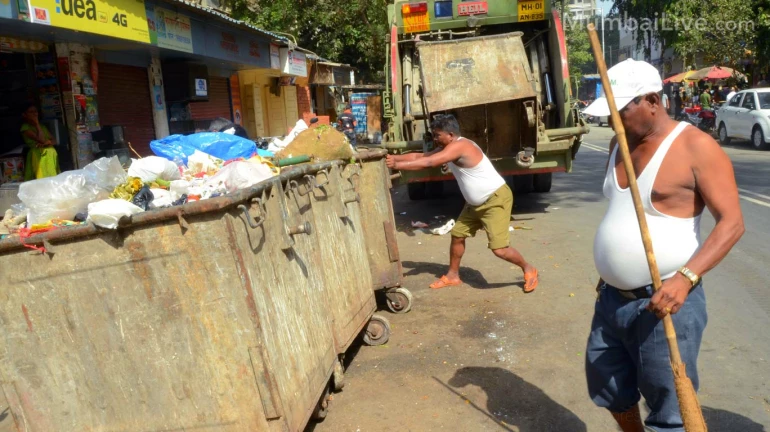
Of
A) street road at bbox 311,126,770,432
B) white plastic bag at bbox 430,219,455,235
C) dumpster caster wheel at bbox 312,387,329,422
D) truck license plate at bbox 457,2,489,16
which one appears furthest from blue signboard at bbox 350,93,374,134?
dumpster caster wheel at bbox 312,387,329,422

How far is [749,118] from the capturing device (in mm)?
17359

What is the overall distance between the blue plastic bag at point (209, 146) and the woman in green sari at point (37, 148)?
478cm

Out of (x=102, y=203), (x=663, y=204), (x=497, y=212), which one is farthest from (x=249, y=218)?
(x=497, y=212)

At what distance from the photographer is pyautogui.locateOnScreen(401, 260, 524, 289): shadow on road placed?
622cm

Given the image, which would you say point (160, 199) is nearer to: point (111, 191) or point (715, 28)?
point (111, 191)

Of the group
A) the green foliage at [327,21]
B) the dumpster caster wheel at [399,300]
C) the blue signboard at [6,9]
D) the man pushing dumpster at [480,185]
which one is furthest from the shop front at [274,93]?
the dumpster caster wheel at [399,300]

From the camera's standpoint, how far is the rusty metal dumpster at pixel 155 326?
2701 millimetres

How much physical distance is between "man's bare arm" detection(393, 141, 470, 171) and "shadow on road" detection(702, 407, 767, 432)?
290 centimetres

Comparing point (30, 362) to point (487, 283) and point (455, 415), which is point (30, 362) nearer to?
point (455, 415)

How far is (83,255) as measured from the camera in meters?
2.74

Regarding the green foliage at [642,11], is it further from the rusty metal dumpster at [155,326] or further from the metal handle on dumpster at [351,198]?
the rusty metal dumpster at [155,326]

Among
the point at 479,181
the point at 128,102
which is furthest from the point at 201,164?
the point at 128,102

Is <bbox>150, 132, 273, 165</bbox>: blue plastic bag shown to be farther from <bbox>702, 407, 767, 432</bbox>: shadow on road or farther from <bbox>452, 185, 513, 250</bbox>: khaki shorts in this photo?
<bbox>702, 407, 767, 432</bbox>: shadow on road

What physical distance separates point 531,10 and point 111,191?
7.36 metres
